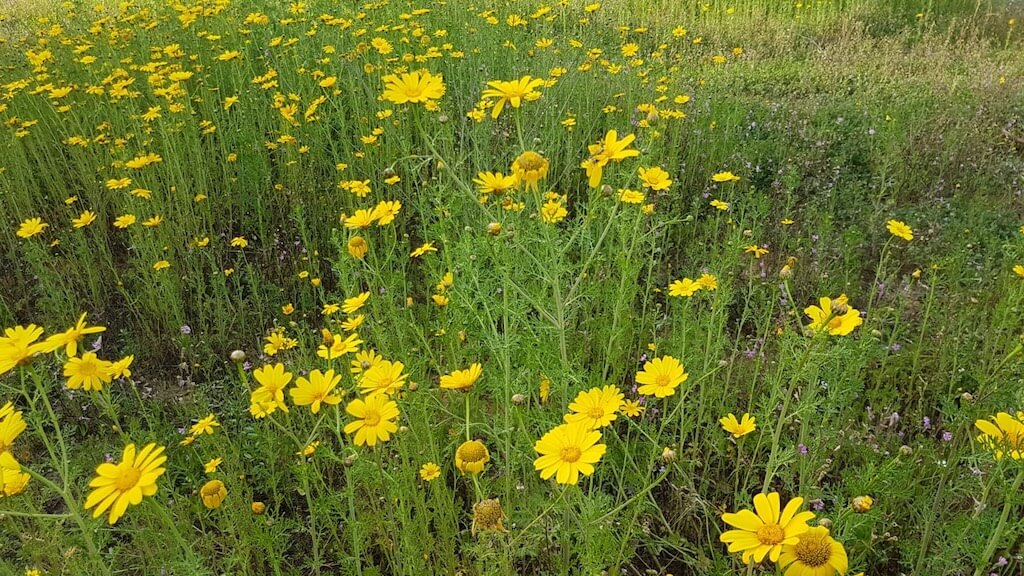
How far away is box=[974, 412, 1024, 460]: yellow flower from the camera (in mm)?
1187

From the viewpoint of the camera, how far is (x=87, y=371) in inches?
55.4

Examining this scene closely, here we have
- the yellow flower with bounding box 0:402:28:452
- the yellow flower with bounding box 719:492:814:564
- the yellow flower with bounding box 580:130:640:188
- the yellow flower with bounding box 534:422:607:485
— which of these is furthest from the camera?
the yellow flower with bounding box 580:130:640:188

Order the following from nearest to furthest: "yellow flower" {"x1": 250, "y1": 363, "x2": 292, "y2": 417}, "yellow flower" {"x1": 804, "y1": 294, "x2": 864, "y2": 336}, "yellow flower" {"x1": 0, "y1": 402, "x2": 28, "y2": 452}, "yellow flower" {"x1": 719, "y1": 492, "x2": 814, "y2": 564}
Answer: "yellow flower" {"x1": 719, "y1": 492, "x2": 814, "y2": 564}, "yellow flower" {"x1": 0, "y1": 402, "x2": 28, "y2": 452}, "yellow flower" {"x1": 804, "y1": 294, "x2": 864, "y2": 336}, "yellow flower" {"x1": 250, "y1": 363, "x2": 292, "y2": 417}

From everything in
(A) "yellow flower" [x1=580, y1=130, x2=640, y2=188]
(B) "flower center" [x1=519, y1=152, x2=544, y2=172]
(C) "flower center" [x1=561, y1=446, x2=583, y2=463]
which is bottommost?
(C) "flower center" [x1=561, y1=446, x2=583, y2=463]

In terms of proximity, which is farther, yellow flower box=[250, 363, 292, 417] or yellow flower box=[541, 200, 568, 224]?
yellow flower box=[541, 200, 568, 224]

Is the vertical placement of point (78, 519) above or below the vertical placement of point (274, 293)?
above

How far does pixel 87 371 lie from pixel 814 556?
147cm

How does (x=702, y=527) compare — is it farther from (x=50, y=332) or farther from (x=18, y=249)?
(x=18, y=249)

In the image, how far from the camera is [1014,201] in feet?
12.7

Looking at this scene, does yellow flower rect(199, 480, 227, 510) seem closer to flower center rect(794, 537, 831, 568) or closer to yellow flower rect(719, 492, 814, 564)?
yellow flower rect(719, 492, 814, 564)

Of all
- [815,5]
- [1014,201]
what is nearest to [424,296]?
[1014,201]

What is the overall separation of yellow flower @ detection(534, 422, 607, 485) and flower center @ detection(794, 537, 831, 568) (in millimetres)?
347

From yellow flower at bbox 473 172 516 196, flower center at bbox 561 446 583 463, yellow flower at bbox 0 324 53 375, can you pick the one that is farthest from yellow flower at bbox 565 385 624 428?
yellow flower at bbox 0 324 53 375

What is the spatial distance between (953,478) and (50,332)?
3645 mm
